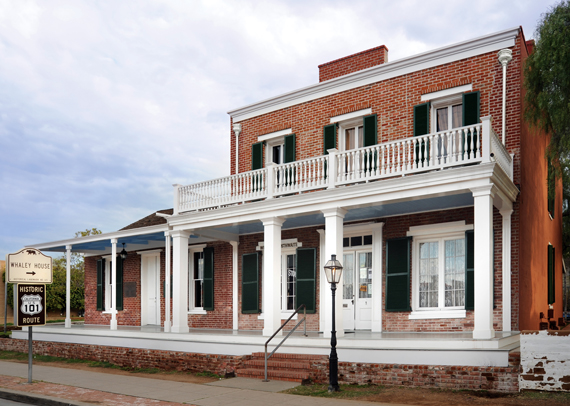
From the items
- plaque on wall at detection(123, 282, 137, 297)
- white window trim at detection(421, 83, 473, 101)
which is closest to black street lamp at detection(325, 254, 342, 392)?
white window trim at detection(421, 83, 473, 101)

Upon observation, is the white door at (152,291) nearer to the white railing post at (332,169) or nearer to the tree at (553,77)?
the white railing post at (332,169)

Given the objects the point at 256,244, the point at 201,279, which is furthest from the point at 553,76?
the point at 201,279

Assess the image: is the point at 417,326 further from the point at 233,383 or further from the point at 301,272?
the point at 233,383

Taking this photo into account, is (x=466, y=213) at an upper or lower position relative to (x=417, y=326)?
upper

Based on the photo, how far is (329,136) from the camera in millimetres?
15602

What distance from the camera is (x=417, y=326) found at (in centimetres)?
1341

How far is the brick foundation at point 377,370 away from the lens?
9.51m

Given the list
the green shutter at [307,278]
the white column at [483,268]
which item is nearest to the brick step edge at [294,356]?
the green shutter at [307,278]

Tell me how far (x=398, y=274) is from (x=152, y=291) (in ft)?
34.2

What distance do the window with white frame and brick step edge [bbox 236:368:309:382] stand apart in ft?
21.1

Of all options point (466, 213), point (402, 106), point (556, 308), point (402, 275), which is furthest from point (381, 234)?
point (556, 308)

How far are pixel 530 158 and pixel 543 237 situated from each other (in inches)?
127

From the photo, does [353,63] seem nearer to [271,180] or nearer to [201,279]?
[271,180]

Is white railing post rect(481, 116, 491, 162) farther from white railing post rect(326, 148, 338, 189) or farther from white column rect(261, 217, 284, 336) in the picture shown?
white column rect(261, 217, 284, 336)
